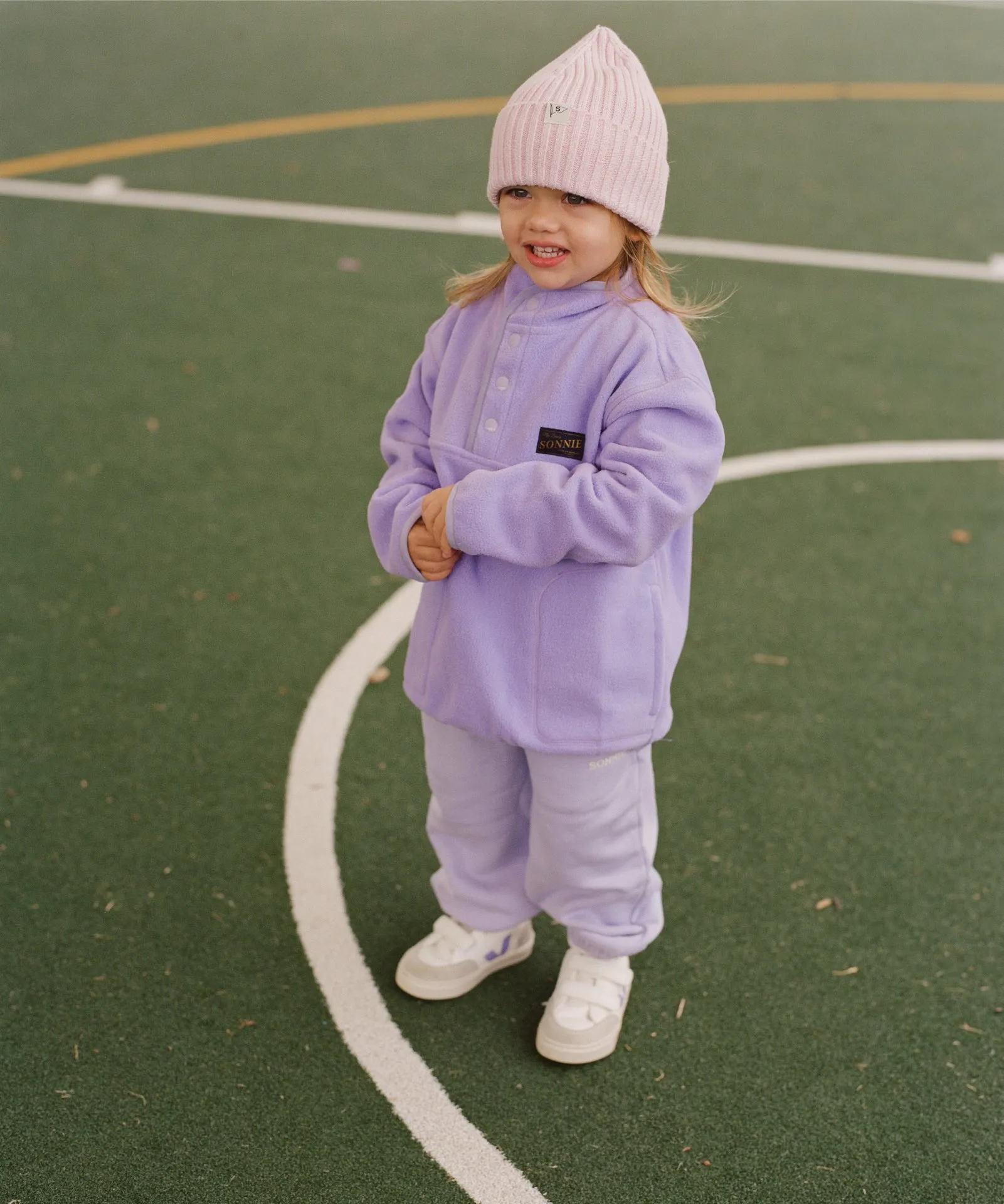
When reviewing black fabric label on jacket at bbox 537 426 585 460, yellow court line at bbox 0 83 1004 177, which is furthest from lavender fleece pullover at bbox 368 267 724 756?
yellow court line at bbox 0 83 1004 177

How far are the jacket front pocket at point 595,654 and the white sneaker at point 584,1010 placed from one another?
2.01 feet

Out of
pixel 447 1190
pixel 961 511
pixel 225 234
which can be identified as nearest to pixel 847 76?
pixel 225 234

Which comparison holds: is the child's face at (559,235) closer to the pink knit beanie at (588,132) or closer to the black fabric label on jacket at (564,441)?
the pink knit beanie at (588,132)

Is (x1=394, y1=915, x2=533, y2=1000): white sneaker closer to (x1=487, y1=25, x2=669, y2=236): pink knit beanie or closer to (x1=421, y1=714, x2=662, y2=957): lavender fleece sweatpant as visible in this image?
(x1=421, y1=714, x2=662, y2=957): lavender fleece sweatpant

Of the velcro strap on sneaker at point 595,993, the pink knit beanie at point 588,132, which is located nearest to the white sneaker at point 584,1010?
the velcro strap on sneaker at point 595,993

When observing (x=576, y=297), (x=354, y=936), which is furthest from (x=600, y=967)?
(x=576, y=297)

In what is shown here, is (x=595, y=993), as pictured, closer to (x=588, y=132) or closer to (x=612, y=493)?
(x=612, y=493)

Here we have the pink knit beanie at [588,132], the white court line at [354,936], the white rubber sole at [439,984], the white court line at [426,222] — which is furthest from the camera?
the white court line at [426,222]

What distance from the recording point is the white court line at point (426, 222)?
20.6 ft

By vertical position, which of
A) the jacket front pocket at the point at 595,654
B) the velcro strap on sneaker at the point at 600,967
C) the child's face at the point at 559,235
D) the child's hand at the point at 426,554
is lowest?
the velcro strap on sneaker at the point at 600,967

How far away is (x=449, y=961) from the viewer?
8.69 feet

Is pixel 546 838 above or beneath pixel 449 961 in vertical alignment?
above

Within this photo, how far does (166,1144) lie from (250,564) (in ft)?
6.43

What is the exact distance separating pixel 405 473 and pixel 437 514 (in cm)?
18
